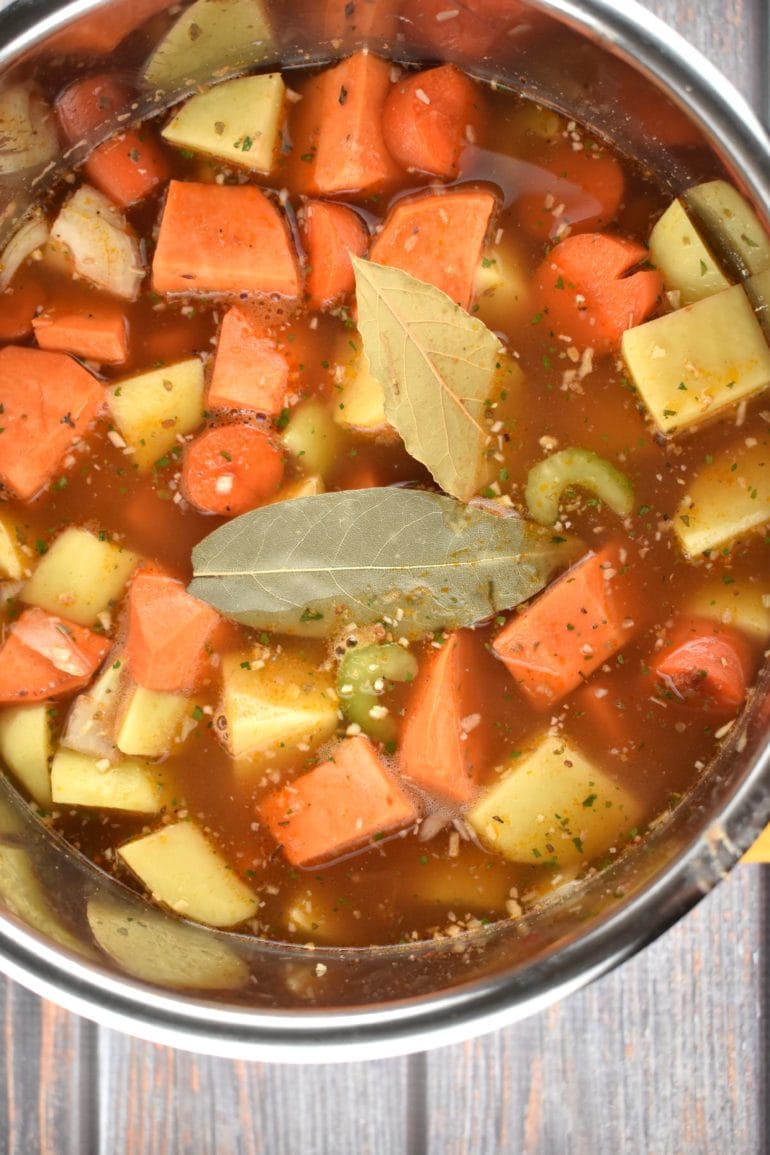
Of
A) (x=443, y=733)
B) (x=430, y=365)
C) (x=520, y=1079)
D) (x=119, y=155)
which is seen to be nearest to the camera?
(x=430, y=365)

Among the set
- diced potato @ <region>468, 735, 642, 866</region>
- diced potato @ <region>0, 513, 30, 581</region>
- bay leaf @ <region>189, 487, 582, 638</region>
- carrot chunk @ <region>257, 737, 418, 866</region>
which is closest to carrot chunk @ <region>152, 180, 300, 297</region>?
bay leaf @ <region>189, 487, 582, 638</region>

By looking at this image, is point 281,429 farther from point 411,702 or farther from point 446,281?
point 411,702

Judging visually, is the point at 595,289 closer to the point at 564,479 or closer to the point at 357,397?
the point at 564,479

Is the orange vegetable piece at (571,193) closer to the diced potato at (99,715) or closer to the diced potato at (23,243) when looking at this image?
the diced potato at (23,243)

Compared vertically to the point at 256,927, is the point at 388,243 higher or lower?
higher

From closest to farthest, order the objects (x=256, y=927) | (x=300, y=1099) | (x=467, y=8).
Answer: (x=467, y=8), (x=256, y=927), (x=300, y=1099)

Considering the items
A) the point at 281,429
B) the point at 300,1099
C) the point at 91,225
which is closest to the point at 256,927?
the point at 300,1099

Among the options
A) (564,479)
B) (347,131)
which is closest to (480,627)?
(564,479)
